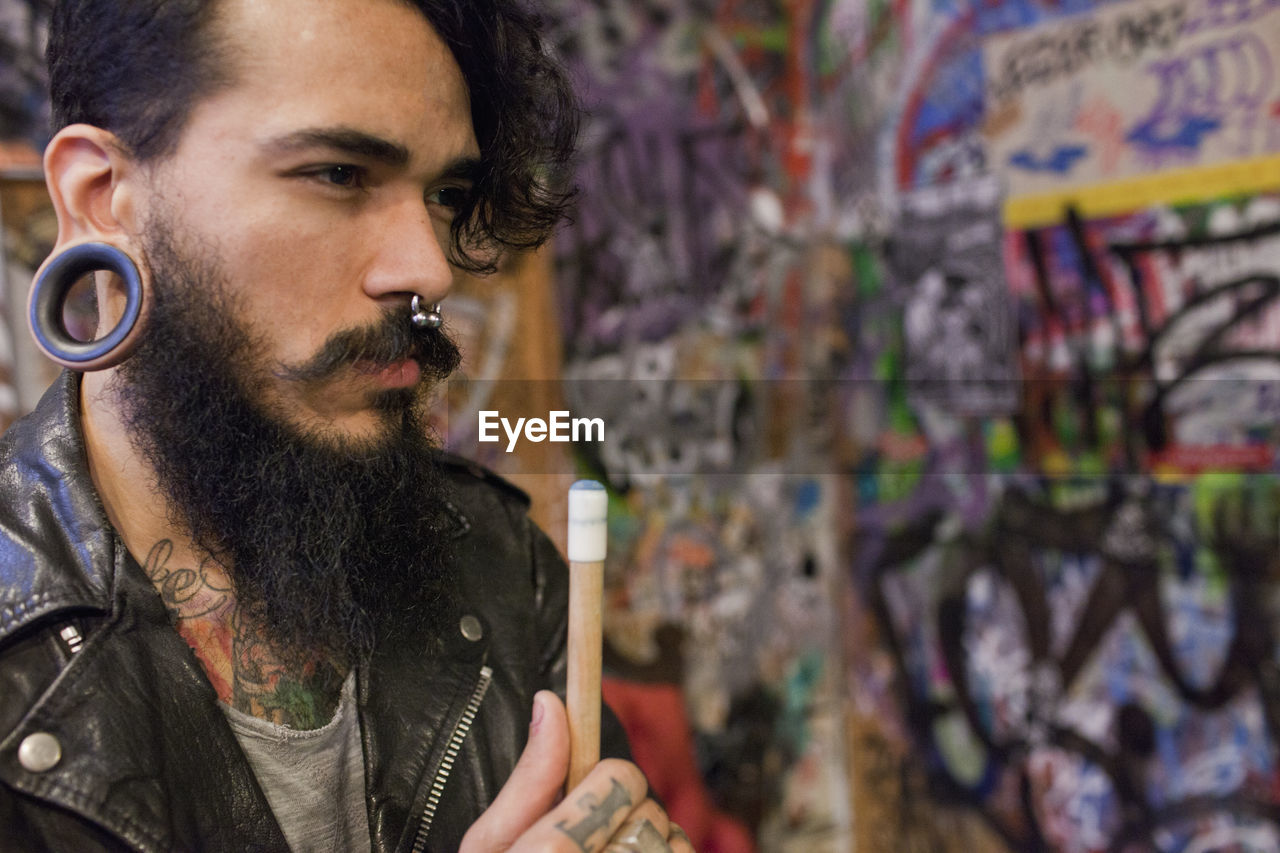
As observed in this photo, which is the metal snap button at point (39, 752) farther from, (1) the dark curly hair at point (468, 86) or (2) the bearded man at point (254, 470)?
(1) the dark curly hair at point (468, 86)

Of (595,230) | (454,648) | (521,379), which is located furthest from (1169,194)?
(454,648)

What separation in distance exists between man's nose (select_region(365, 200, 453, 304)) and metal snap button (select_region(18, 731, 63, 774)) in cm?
54

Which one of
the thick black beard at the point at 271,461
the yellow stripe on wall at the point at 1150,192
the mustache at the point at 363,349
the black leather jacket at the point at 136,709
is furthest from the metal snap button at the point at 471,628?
the yellow stripe on wall at the point at 1150,192

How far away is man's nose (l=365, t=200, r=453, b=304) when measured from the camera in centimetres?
107

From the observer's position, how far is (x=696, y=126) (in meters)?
2.97

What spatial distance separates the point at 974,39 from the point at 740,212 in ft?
2.69

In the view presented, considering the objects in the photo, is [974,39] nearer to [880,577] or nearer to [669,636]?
[880,577]

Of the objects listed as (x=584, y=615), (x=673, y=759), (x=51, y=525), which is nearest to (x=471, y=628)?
(x=584, y=615)

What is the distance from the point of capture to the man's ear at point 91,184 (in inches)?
42.1

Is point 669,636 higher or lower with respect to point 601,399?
lower

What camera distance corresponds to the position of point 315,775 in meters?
1.14

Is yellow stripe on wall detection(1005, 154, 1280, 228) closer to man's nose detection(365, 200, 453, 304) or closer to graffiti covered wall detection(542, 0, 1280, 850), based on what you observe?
graffiti covered wall detection(542, 0, 1280, 850)

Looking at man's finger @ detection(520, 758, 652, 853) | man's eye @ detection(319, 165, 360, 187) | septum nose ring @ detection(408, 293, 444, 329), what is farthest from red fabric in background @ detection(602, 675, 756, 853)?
man's eye @ detection(319, 165, 360, 187)

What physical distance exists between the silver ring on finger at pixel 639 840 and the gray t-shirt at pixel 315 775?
1.12ft
